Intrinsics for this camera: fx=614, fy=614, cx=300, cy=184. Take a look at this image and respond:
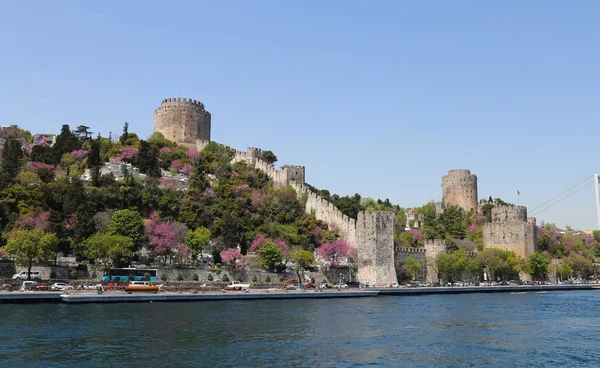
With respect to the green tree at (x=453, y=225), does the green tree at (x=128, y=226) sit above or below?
below

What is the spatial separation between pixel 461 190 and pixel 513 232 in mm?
27853

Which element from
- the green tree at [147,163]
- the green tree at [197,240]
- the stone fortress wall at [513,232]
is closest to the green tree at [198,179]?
the green tree at [147,163]

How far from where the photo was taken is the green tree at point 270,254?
168 ft

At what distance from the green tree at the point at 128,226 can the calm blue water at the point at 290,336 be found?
10.5 m

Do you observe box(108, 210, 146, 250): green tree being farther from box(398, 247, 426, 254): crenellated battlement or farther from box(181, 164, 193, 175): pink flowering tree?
box(398, 247, 426, 254): crenellated battlement

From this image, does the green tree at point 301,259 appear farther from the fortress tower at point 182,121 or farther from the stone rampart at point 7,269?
the fortress tower at point 182,121

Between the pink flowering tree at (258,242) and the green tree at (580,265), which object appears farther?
the green tree at (580,265)

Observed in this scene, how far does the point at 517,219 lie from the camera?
74.1 metres

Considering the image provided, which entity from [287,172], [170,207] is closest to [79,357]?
[170,207]

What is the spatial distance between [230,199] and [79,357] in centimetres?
4034

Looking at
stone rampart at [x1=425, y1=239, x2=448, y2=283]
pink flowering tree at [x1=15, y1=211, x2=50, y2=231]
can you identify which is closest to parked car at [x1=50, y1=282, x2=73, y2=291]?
pink flowering tree at [x1=15, y1=211, x2=50, y2=231]

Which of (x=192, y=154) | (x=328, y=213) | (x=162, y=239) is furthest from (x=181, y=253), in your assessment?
(x=192, y=154)

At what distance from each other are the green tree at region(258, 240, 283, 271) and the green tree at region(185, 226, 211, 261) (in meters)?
Result: 4.88

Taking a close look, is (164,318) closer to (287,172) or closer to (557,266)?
(287,172)
